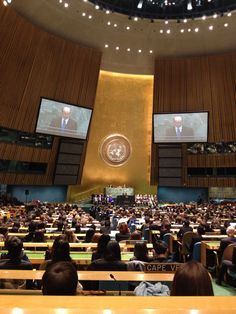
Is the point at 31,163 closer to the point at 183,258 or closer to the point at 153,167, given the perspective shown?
the point at 153,167

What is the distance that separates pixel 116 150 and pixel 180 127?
6400 mm

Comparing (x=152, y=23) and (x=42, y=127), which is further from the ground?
(x=152, y=23)

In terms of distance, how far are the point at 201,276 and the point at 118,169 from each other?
2941cm

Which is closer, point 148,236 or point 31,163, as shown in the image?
point 148,236

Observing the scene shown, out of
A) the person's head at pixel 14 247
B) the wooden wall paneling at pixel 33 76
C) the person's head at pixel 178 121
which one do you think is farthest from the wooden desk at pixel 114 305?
the person's head at pixel 178 121

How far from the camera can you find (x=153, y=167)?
2961cm

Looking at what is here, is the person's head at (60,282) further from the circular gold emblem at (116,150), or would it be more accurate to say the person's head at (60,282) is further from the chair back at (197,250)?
the circular gold emblem at (116,150)

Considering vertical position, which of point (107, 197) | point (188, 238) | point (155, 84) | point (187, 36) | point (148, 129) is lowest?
point (188, 238)

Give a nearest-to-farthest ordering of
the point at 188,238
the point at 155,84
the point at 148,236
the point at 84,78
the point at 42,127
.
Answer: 1. the point at 188,238
2. the point at 148,236
3. the point at 42,127
4. the point at 84,78
5. the point at 155,84

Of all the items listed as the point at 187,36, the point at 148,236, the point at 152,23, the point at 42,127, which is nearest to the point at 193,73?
the point at 187,36

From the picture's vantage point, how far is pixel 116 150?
3147 centimetres

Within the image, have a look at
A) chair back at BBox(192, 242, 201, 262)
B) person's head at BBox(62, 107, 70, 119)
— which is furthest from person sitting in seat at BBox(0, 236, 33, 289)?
person's head at BBox(62, 107, 70, 119)

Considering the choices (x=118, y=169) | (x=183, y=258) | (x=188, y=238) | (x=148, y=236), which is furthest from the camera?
(x=118, y=169)

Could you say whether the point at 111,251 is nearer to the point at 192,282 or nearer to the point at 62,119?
the point at 192,282
